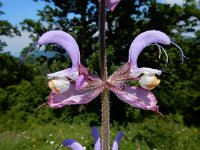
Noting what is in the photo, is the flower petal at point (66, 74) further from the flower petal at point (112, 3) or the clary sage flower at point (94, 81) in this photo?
the flower petal at point (112, 3)

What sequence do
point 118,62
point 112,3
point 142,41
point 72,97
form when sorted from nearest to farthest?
point 112,3 < point 72,97 < point 142,41 < point 118,62

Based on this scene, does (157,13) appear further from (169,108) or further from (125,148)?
(125,148)

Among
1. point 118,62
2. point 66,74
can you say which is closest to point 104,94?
point 66,74

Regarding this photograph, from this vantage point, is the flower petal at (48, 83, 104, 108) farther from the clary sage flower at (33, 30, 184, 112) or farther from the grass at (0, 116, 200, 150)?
the grass at (0, 116, 200, 150)

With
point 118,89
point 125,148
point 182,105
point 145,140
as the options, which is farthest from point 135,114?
point 118,89

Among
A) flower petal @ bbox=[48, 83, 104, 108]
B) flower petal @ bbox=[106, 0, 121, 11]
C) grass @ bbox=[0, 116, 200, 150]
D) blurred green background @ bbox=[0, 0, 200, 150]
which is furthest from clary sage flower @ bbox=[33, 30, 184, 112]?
blurred green background @ bbox=[0, 0, 200, 150]

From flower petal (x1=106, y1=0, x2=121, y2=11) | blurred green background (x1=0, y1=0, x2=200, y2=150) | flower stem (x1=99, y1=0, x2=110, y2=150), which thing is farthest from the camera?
blurred green background (x1=0, y1=0, x2=200, y2=150)

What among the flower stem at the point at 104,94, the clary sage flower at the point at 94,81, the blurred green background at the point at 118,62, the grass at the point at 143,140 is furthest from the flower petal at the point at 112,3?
the blurred green background at the point at 118,62

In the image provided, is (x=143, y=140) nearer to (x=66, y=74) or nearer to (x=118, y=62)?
(x=118, y=62)

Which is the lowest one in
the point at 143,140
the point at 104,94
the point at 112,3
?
the point at 143,140
